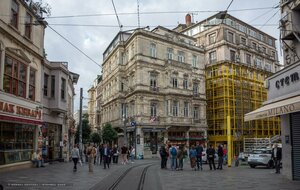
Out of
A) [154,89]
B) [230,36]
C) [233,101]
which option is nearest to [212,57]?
[230,36]

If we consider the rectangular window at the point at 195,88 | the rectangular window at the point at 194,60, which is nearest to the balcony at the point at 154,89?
the rectangular window at the point at 195,88

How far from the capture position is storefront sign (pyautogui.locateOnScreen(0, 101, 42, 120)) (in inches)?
744

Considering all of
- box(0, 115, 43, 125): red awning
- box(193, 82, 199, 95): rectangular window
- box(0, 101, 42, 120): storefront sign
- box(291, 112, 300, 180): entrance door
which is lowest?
box(291, 112, 300, 180): entrance door

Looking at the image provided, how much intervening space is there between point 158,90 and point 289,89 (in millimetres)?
31980

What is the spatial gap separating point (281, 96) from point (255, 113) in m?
1.36

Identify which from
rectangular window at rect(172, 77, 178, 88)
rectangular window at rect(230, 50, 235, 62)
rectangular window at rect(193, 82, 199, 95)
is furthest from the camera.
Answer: rectangular window at rect(230, 50, 235, 62)

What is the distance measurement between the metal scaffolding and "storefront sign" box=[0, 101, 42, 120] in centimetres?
3393

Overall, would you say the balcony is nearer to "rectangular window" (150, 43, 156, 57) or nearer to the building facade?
"rectangular window" (150, 43, 156, 57)

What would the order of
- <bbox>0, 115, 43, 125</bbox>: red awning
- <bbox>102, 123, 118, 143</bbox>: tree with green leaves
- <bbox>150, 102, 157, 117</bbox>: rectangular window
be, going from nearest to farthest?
<bbox>0, 115, 43, 125</bbox>: red awning, <bbox>150, 102, 157, 117</bbox>: rectangular window, <bbox>102, 123, 118, 143</bbox>: tree with green leaves

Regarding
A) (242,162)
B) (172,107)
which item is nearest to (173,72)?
(172,107)

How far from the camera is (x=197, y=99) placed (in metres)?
51.2

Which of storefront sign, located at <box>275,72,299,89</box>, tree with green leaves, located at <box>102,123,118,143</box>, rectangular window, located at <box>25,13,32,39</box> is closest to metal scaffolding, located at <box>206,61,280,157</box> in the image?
tree with green leaves, located at <box>102,123,118,143</box>

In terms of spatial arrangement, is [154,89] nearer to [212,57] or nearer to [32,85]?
[212,57]

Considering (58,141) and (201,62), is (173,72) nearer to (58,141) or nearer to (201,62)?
(201,62)
